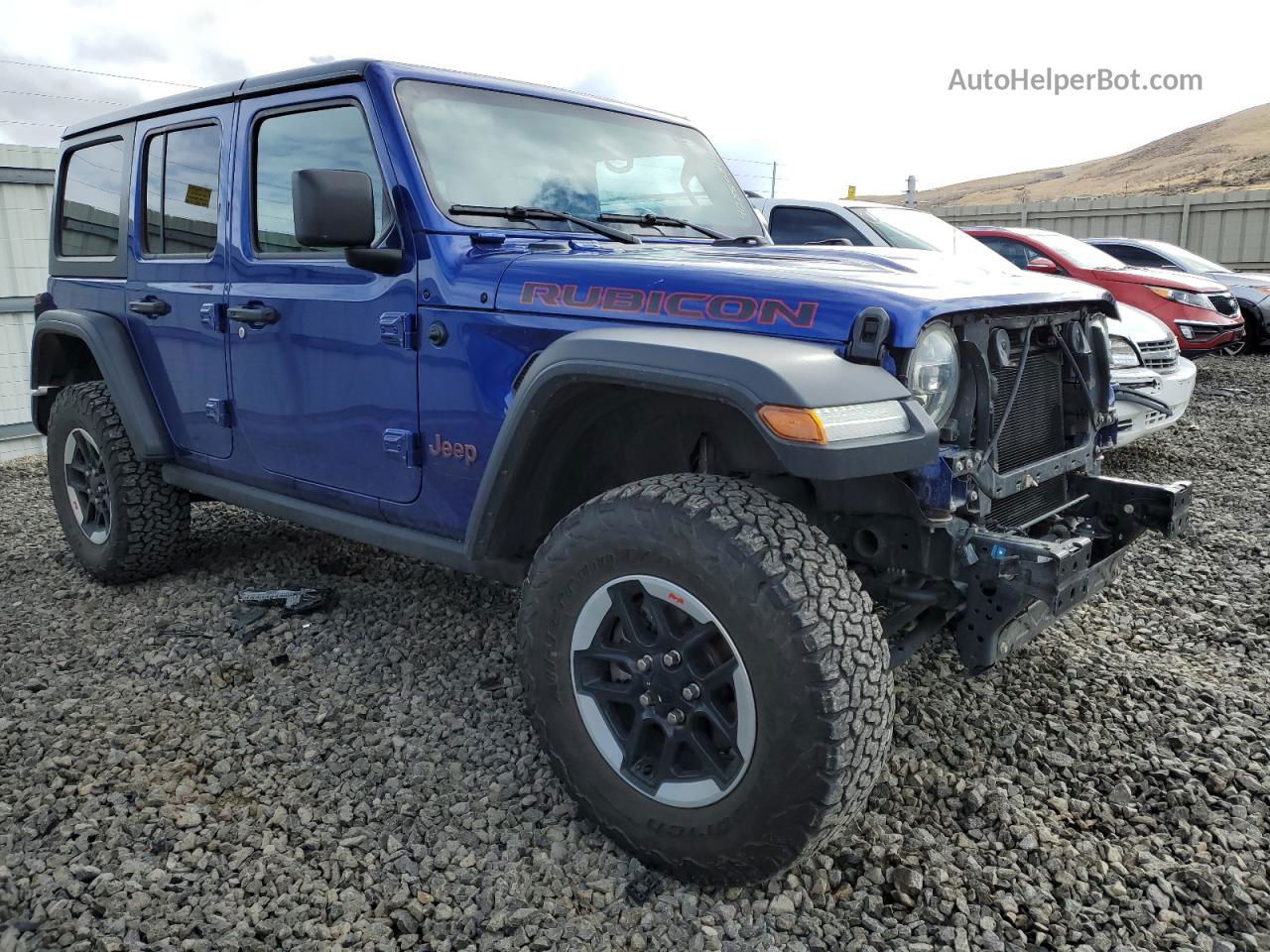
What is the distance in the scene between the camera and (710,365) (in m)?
2.18

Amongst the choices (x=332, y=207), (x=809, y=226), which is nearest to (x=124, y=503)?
(x=332, y=207)

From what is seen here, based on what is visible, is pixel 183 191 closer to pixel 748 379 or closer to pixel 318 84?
pixel 318 84

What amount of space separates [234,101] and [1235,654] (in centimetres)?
419

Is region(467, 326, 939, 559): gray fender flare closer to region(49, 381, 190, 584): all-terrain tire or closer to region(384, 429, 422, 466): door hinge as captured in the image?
region(384, 429, 422, 466): door hinge

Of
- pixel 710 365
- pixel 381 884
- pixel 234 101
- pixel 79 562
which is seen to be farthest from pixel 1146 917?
pixel 79 562

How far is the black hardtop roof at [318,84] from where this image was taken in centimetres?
315

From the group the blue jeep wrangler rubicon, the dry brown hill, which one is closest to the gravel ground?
the blue jeep wrangler rubicon

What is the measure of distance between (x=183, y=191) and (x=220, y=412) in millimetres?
921

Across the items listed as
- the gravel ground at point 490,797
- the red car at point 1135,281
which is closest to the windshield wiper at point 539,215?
the gravel ground at point 490,797

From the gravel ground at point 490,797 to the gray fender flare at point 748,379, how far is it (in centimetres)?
105

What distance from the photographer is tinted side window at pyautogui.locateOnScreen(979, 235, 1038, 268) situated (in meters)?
9.79

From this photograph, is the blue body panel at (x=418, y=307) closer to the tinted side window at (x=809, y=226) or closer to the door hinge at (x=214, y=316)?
the door hinge at (x=214, y=316)

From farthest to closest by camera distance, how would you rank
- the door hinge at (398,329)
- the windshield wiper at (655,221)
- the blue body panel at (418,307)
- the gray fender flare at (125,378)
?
1. the gray fender flare at (125,378)
2. the windshield wiper at (655,221)
3. the door hinge at (398,329)
4. the blue body panel at (418,307)

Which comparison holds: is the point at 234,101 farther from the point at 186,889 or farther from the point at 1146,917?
the point at 1146,917
